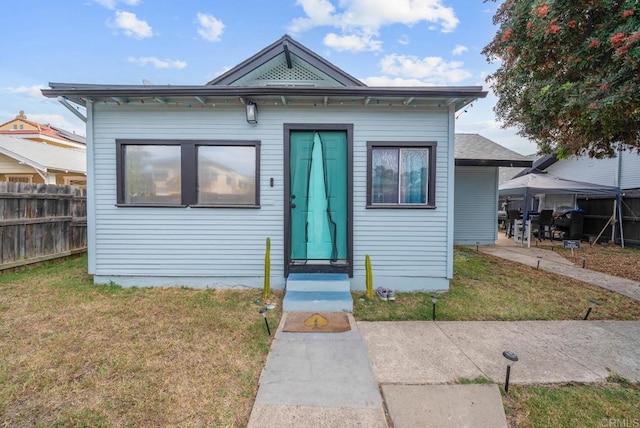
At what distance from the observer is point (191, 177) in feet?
15.1

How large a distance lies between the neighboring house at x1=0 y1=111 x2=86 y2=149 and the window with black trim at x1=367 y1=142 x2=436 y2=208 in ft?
80.4

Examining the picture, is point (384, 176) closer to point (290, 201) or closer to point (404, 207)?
point (404, 207)

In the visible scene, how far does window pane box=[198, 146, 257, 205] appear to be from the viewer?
183 inches

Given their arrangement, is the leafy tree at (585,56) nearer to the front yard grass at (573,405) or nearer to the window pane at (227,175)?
the front yard grass at (573,405)

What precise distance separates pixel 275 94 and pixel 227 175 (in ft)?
4.91

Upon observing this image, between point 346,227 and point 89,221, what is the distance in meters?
4.18

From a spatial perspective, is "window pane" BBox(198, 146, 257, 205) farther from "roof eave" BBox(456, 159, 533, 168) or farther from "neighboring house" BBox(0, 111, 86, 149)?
"neighboring house" BBox(0, 111, 86, 149)

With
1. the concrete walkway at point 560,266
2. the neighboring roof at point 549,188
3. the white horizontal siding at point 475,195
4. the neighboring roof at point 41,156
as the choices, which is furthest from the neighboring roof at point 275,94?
the neighboring roof at point 41,156

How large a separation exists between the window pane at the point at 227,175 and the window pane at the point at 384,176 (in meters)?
1.96

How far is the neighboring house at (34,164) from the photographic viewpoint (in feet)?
34.3

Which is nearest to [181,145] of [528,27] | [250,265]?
[250,265]

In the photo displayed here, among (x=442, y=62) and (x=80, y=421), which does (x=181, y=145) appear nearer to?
(x=80, y=421)

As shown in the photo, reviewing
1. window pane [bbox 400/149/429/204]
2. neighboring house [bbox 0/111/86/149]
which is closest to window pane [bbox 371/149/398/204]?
window pane [bbox 400/149/429/204]

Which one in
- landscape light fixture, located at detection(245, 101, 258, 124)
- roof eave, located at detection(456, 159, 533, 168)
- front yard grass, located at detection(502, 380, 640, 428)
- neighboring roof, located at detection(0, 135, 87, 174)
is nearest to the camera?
front yard grass, located at detection(502, 380, 640, 428)
